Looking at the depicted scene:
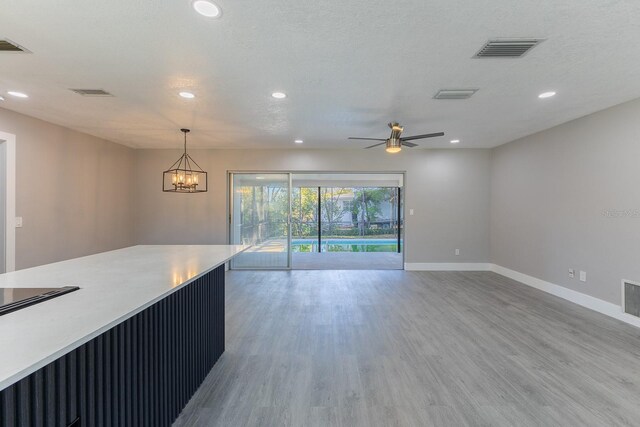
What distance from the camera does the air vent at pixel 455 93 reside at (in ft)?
10.1

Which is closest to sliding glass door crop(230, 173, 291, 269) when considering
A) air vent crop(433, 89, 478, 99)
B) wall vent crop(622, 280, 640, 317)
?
air vent crop(433, 89, 478, 99)

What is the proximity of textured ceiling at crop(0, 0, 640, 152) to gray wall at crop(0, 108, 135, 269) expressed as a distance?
35 cm

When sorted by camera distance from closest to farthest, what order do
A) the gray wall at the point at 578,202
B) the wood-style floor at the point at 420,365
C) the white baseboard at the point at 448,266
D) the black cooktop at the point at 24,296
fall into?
the black cooktop at the point at 24,296 → the wood-style floor at the point at 420,365 → the gray wall at the point at 578,202 → the white baseboard at the point at 448,266

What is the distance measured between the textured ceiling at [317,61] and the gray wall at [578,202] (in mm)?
375

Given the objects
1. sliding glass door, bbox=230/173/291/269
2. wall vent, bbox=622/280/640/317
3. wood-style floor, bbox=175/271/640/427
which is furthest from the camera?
sliding glass door, bbox=230/173/291/269

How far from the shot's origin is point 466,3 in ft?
5.80

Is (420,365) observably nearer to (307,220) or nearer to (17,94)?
(17,94)

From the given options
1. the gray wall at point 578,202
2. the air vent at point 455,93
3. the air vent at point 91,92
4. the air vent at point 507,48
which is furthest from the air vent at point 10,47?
the gray wall at point 578,202

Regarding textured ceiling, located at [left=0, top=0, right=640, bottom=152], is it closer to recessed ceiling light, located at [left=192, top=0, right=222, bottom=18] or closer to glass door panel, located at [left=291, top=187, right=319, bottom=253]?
recessed ceiling light, located at [left=192, top=0, right=222, bottom=18]

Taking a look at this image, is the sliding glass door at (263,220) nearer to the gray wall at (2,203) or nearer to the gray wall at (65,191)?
the gray wall at (65,191)

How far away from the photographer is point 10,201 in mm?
3744

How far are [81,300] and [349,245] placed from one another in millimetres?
10392

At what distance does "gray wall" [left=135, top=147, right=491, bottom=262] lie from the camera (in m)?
6.03

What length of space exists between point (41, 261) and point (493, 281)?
23.7 ft
